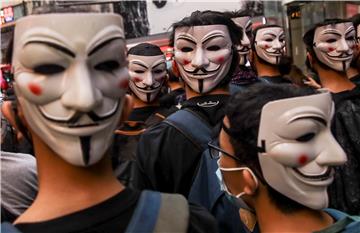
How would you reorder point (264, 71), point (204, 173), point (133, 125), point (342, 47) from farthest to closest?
point (264, 71) < point (342, 47) < point (133, 125) < point (204, 173)

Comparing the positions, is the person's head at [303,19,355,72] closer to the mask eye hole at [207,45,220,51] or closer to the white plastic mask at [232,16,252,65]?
the white plastic mask at [232,16,252,65]

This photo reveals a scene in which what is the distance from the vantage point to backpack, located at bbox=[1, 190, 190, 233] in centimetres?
150

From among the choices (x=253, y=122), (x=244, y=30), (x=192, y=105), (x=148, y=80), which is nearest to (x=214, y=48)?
(x=192, y=105)

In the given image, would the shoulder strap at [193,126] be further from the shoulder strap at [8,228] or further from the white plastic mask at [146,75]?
the shoulder strap at [8,228]

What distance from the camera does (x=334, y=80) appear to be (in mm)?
4199

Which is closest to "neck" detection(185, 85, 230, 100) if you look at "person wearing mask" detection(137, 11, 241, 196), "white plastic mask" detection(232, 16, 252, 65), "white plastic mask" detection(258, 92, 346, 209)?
"person wearing mask" detection(137, 11, 241, 196)

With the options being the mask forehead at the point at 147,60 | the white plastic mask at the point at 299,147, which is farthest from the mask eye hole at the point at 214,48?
the white plastic mask at the point at 299,147

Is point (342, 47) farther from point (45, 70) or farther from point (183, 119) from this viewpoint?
point (45, 70)

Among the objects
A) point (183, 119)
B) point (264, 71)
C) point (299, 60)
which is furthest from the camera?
point (299, 60)

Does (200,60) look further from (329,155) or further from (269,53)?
(269,53)

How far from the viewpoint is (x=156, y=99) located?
4.58 metres

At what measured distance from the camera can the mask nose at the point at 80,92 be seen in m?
1.51

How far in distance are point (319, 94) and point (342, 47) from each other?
8.34 ft

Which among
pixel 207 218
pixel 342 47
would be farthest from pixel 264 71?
pixel 207 218
